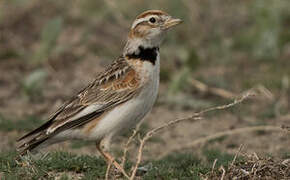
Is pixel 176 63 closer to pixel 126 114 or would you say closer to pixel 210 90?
pixel 210 90

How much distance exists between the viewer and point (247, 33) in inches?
589

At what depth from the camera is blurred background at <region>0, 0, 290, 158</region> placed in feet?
35.6

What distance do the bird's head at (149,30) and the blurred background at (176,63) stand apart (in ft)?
7.77

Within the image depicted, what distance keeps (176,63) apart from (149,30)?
6.03m

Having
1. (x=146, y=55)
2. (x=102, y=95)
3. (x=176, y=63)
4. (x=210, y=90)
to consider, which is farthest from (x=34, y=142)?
(x=176, y=63)

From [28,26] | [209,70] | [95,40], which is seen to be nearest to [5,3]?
[28,26]

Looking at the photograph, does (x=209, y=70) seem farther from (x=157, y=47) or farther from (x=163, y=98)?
(x=157, y=47)

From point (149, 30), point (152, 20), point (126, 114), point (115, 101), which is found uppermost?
point (152, 20)

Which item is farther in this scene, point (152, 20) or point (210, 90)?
point (210, 90)

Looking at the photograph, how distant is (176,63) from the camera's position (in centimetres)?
1396

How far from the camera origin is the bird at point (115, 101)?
739 cm

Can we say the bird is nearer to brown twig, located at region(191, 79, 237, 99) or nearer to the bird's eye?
the bird's eye

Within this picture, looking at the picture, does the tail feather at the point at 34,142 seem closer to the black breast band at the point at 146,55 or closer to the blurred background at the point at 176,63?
the black breast band at the point at 146,55

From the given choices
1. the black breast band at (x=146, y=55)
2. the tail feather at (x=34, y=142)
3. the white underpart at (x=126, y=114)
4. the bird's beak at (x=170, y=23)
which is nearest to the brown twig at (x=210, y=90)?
the bird's beak at (x=170, y=23)
